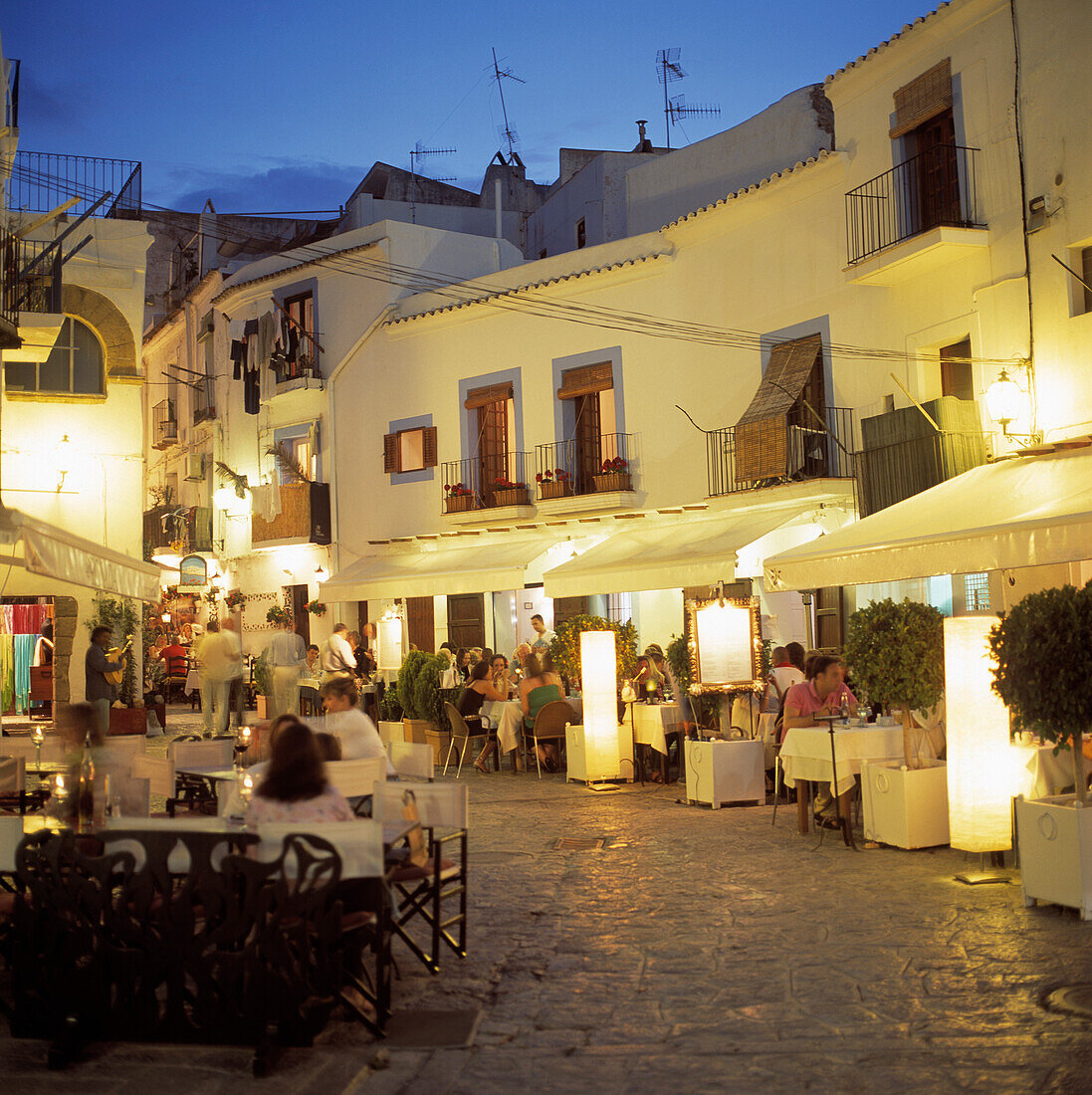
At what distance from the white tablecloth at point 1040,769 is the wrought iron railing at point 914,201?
305 inches

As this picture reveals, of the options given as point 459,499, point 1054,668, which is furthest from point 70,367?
point 1054,668

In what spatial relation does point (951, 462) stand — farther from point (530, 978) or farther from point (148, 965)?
point (148, 965)

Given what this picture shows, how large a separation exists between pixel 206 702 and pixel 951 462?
9.78 metres

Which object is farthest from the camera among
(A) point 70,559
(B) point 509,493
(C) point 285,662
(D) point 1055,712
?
(B) point 509,493

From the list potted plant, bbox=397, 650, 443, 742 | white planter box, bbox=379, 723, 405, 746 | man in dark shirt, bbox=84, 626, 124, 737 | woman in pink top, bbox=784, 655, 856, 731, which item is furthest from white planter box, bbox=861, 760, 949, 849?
man in dark shirt, bbox=84, 626, 124, 737

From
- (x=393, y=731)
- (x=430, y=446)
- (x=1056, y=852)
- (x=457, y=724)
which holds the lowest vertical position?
(x=1056, y=852)

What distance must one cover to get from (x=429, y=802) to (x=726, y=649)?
6422mm

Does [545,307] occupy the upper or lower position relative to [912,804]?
upper

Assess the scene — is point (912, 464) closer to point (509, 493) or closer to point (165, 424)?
point (509, 493)

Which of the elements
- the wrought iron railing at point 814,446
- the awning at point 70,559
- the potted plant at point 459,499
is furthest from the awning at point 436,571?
the awning at point 70,559

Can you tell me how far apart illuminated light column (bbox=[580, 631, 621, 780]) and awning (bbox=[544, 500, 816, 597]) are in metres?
3.48

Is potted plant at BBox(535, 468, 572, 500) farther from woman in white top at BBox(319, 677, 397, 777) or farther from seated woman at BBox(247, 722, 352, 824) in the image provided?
seated woman at BBox(247, 722, 352, 824)

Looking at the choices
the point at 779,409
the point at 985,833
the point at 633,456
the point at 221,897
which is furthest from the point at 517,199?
the point at 221,897

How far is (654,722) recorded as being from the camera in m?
13.0
